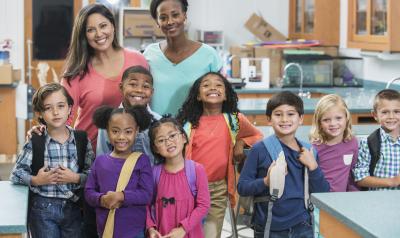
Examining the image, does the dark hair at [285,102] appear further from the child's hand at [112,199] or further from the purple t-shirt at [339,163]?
the child's hand at [112,199]

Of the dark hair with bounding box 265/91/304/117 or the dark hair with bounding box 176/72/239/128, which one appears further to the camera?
the dark hair with bounding box 176/72/239/128

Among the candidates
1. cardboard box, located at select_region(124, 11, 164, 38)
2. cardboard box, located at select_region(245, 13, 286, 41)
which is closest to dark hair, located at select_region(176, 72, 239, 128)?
cardboard box, located at select_region(124, 11, 164, 38)

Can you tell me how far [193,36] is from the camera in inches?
306

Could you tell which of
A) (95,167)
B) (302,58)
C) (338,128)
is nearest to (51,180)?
(95,167)

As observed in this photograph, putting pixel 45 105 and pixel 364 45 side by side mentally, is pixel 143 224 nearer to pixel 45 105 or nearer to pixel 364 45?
pixel 45 105

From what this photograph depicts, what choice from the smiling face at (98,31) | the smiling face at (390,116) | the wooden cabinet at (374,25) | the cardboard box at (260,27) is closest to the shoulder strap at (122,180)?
the smiling face at (98,31)

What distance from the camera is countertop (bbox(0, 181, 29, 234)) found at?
69.5 inches

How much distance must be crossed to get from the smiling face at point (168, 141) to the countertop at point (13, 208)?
0.50 metres

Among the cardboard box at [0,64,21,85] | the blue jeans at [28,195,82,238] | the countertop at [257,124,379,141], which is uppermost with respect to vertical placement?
the cardboard box at [0,64,21,85]

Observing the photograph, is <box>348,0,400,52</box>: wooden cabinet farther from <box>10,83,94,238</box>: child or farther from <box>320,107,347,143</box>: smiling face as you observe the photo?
<box>10,83,94,238</box>: child

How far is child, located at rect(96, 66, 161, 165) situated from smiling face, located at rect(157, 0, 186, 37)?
0.76 ft

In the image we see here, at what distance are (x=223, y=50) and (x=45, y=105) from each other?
5422 millimetres

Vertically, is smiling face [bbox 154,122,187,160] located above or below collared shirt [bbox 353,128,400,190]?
above

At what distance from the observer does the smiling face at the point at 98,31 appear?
2.54 m
